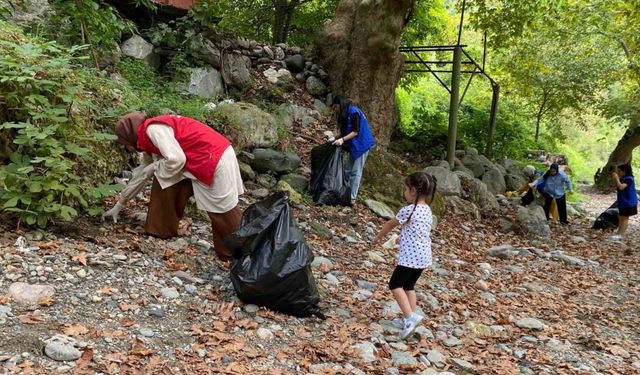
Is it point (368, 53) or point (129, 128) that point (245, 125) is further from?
point (368, 53)

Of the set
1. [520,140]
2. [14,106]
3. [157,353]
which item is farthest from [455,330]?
[520,140]

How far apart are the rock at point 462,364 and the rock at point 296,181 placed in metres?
3.84

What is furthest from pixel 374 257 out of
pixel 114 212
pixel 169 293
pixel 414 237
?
pixel 114 212

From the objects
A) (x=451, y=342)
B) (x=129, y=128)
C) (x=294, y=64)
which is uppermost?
(x=294, y=64)

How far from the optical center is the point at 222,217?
4.28 metres

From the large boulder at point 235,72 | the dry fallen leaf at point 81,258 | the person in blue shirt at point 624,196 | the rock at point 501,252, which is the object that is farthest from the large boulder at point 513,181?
the dry fallen leaf at point 81,258

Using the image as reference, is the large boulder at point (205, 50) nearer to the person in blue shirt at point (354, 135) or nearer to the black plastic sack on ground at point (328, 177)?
the person in blue shirt at point (354, 135)

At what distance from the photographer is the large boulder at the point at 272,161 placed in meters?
7.10

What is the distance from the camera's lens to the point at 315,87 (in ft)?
35.0

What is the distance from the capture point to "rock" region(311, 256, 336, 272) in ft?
16.8

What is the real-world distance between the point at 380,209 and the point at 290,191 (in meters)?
1.54

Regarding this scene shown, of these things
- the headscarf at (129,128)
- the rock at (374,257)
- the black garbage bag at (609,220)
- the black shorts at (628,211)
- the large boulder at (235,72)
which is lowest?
the rock at (374,257)

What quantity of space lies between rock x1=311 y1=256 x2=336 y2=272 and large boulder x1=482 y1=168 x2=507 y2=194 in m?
7.68

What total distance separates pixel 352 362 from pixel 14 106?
3.42 m
